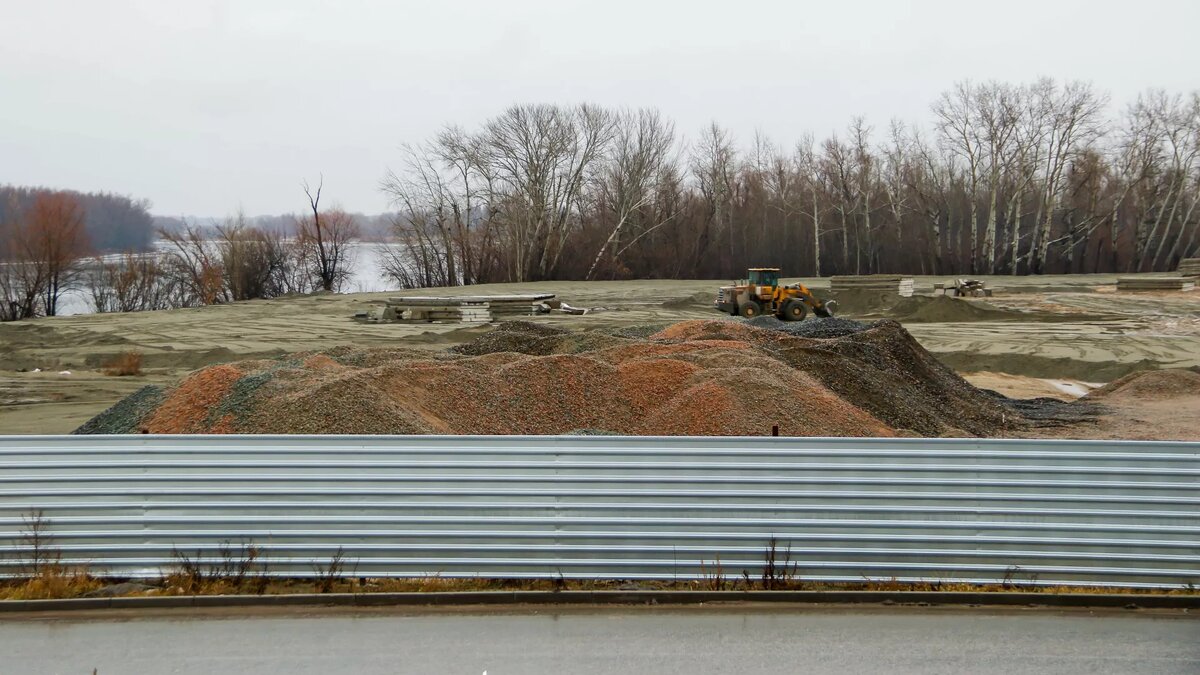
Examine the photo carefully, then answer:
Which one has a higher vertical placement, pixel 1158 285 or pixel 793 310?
pixel 1158 285

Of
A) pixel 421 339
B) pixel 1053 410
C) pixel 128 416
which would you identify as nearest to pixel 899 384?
pixel 1053 410

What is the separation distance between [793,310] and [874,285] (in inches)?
443

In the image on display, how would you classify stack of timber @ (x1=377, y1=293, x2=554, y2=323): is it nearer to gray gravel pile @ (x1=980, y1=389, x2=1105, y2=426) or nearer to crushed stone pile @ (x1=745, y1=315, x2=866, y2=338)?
crushed stone pile @ (x1=745, y1=315, x2=866, y2=338)

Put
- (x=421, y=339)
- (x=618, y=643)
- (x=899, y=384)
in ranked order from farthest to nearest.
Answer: (x=421, y=339) → (x=899, y=384) → (x=618, y=643)

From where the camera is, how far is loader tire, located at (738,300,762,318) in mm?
33344

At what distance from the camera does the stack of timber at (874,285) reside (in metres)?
41.6

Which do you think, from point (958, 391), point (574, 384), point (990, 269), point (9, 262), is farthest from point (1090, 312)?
point (9, 262)

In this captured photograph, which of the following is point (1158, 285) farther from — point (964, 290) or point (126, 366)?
point (126, 366)

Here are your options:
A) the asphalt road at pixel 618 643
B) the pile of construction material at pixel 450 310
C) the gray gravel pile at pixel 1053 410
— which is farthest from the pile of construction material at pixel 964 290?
the asphalt road at pixel 618 643

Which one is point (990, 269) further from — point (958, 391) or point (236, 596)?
point (236, 596)

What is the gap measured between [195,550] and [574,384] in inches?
267

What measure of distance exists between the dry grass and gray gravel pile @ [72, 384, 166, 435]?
33.6ft

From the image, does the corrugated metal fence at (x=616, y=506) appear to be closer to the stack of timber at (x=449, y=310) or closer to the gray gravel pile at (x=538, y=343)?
the gray gravel pile at (x=538, y=343)

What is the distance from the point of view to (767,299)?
33500 mm
